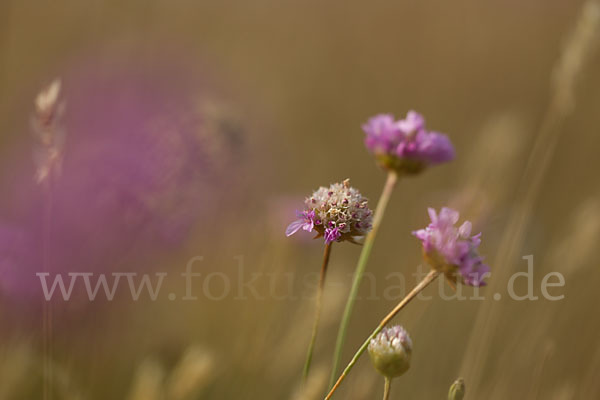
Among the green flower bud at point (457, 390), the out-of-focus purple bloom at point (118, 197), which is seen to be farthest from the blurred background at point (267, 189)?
the green flower bud at point (457, 390)

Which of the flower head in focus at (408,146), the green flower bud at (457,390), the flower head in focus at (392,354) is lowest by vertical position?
the green flower bud at (457,390)

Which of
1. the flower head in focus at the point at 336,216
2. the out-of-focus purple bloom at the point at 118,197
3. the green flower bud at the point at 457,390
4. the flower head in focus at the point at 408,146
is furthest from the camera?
the out-of-focus purple bloom at the point at 118,197

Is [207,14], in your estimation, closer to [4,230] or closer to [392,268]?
[392,268]

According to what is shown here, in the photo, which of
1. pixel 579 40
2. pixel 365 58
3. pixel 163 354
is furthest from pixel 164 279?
pixel 365 58

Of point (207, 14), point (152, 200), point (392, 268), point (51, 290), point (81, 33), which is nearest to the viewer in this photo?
point (51, 290)

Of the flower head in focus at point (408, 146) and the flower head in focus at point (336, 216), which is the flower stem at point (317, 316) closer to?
the flower head in focus at point (336, 216)

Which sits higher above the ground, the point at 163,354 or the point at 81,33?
the point at 81,33

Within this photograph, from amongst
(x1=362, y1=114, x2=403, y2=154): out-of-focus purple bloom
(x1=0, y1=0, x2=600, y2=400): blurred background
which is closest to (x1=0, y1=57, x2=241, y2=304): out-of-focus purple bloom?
(x1=0, y1=0, x2=600, y2=400): blurred background
